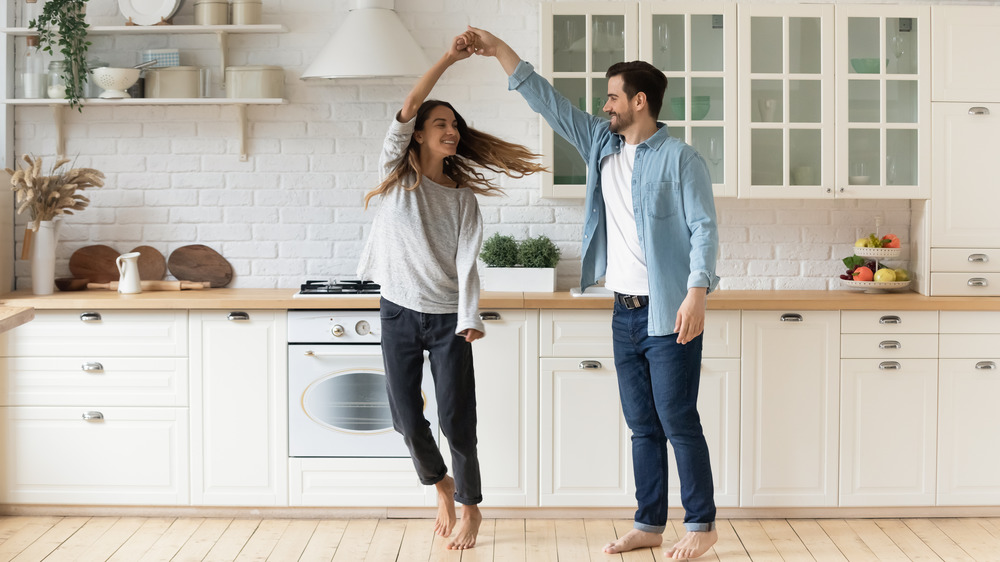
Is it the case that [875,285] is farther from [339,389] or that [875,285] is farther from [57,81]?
[57,81]

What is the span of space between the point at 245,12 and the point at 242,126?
1.47 feet

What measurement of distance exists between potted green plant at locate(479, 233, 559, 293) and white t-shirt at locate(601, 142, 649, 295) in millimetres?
616

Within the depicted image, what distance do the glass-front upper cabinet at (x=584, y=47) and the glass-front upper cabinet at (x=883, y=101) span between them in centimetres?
82

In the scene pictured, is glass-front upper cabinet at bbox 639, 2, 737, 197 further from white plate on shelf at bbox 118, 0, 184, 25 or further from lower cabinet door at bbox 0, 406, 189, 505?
lower cabinet door at bbox 0, 406, 189, 505

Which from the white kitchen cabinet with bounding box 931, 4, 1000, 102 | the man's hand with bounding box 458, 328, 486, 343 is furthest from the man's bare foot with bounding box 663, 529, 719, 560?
the white kitchen cabinet with bounding box 931, 4, 1000, 102

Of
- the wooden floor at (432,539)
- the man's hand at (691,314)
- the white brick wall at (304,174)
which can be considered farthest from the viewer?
the white brick wall at (304,174)

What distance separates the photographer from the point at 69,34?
3.60 m

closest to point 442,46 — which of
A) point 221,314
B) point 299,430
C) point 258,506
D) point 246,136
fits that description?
point 246,136

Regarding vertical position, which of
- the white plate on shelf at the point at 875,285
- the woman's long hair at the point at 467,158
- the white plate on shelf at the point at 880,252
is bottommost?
the white plate on shelf at the point at 875,285

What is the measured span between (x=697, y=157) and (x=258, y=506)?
1.98 m

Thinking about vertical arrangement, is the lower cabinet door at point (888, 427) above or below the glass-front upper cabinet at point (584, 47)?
below

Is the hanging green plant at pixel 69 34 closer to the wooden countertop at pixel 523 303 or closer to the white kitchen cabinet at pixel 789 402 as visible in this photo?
the wooden countertop at pixel 523 303

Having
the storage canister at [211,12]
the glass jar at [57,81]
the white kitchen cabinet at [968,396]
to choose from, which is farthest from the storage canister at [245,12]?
the white kitchen cabinet at [968,396]

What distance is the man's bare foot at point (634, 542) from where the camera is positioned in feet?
9.98
